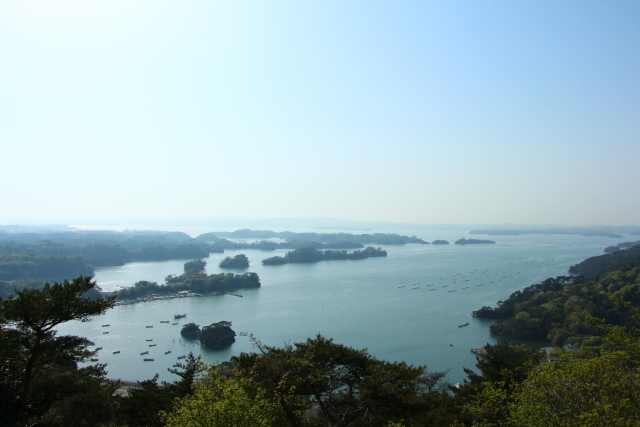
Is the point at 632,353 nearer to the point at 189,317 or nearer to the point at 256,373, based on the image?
the point at 256,373

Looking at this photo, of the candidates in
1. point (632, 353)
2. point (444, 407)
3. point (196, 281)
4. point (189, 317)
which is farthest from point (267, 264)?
point (632, 353)

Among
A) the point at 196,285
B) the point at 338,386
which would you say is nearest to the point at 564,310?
the point at 338,386

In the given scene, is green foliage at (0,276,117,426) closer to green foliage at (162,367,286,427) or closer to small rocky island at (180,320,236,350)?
green foliage at (162,367,286,427)

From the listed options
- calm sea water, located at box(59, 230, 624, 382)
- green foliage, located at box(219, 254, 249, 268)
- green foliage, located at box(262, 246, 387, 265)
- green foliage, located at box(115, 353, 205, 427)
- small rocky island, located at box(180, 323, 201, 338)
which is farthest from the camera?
green foliage, located at box(262, 246, 387, 265)

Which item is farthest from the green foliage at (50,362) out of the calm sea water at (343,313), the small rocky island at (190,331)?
the small rocky island at (190,331)

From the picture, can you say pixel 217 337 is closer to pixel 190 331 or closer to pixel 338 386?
pixel 190 331

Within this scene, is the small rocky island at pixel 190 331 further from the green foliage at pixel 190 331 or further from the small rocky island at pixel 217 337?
the small rocky island at pixel 217 337

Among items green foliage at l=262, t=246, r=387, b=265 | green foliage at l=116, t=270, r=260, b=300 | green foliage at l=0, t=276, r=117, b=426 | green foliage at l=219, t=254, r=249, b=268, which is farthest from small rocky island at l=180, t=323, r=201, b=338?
green foliage at l=262, t=246, r=387, b=265
